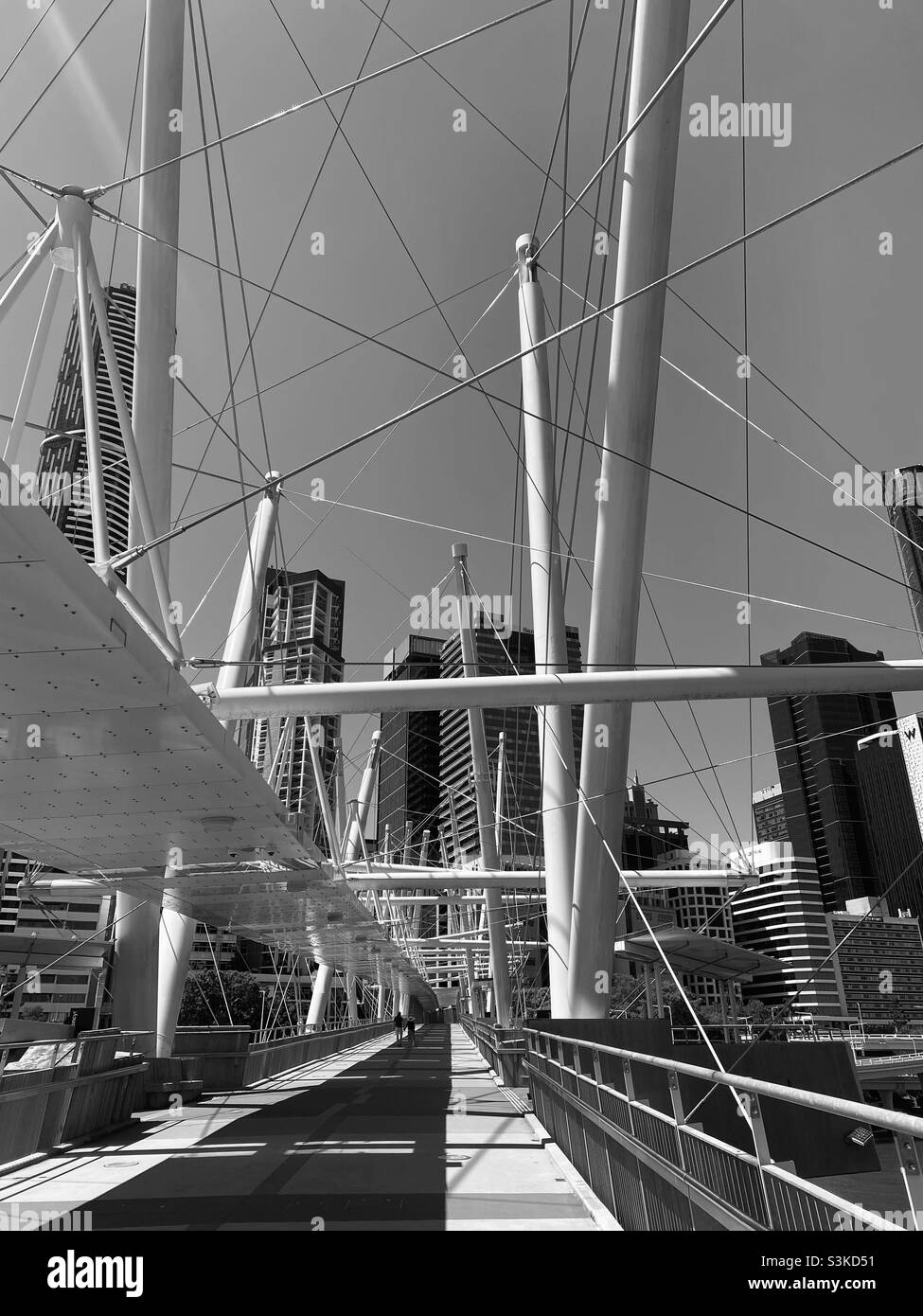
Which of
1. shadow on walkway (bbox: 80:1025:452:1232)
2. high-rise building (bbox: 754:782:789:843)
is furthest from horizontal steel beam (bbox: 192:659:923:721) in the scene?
high-rise building (bbox: 754:782:789:843)

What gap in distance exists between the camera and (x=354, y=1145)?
462 inches

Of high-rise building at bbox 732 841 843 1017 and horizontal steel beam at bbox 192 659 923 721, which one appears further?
high-rise building at bbox 732 841 843 1017

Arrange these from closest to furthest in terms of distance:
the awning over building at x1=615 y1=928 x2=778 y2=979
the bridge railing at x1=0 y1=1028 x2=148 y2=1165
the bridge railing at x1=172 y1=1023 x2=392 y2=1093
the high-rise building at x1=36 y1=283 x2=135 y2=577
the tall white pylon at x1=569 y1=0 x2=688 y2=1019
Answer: the bridge railing at x1=0 y1=1028 x2=148 y2=1165 → the tall white pylon at x1=569 y1=0 x2=688 y2=1019 → the bridge railing at x1=172 y1=1023 x2=392 y2=1093 → the awning over building at x1=615 y1=928 x2=778 y2=979 → the high-rise building at x1=36 y1=283 x2=135 y2=577

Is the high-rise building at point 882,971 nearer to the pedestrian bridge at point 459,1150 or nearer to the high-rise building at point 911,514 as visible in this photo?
the high-rise building at point 911,514

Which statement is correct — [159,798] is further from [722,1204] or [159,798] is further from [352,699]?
[722,1204]

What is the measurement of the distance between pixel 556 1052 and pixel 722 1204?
840 centimetres

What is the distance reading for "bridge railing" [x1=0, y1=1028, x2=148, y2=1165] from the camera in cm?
1068

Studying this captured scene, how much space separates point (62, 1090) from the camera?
12.0 m

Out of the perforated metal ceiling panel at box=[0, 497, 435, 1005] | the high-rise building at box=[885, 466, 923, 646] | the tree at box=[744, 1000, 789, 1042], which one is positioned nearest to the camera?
the perforated metal ceiling panel at box=[0, 497, 435, 1005]

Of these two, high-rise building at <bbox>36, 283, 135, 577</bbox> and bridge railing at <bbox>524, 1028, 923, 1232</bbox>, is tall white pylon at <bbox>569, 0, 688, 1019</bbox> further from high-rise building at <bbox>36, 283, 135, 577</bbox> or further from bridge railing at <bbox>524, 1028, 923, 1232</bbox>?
high-rise building at <bbox>36, 283, 135, 577</bbox>

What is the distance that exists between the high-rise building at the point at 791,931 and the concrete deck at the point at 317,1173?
7012 centimetres

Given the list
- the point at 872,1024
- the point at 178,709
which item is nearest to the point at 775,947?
the point at 872,1024

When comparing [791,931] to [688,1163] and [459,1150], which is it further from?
[688,1163]

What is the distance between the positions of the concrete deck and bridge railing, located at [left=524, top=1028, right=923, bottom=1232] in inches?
20.2
